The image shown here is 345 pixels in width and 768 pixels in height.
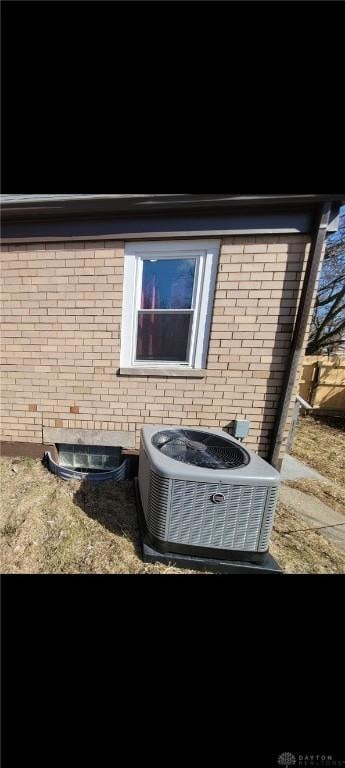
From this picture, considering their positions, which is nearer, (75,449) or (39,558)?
(39,558)

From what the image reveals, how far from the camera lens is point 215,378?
286cm

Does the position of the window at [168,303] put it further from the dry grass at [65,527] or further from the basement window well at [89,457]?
the dry grass at [65,527]

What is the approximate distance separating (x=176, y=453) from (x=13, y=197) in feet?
10.1

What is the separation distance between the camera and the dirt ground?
5.95 ft

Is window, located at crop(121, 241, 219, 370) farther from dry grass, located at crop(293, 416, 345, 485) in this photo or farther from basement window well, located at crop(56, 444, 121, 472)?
dry grass, located at crop(293, 416, 345, 485)

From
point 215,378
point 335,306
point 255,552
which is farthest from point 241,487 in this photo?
point 335,306

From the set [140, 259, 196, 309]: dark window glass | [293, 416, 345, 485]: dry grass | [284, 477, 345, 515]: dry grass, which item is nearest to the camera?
[140, 259, 196, 309]: dark window glass

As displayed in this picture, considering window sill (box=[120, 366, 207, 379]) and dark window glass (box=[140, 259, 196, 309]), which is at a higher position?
dark window glass (box=[140, 259, 196, 309])

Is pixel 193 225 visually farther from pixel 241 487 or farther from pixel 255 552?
pixel 255 552

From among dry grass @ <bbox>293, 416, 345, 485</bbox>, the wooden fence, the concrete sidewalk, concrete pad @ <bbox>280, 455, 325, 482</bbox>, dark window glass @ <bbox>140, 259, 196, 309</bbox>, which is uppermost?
dark window glass @ <bbox>140, 259, 196, 309</bbox>
